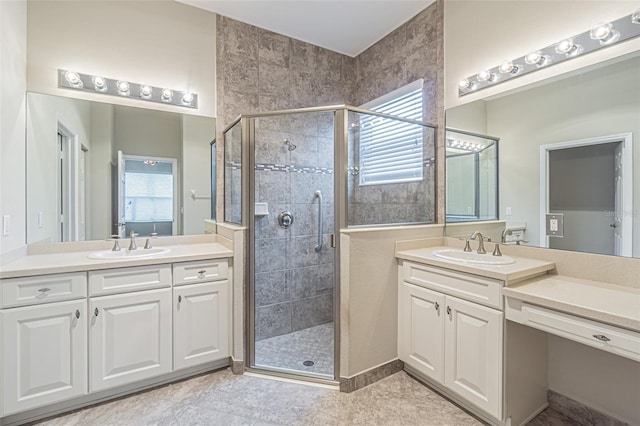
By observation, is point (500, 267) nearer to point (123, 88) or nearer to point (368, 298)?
point (368, 298)

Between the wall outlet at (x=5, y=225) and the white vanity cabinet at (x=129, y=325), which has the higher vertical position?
the wall outlet at (x=5, y=225)

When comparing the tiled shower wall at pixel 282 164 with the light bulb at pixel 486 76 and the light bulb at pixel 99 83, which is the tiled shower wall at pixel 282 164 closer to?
the light bulb at pixel 99 83

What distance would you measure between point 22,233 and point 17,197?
0.25 metres

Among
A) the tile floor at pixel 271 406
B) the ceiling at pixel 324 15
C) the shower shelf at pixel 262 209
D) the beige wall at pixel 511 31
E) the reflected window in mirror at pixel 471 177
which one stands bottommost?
the tile floor at pixel 271 406

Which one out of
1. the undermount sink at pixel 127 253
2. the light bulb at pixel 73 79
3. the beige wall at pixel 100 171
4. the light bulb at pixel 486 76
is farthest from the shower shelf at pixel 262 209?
the light bulb at pixel 486 76

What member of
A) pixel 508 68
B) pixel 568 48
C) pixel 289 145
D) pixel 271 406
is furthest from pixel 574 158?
pixel 271 406

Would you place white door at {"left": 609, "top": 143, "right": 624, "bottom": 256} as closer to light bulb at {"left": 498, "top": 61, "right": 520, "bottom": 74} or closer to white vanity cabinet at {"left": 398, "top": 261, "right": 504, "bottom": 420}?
white vanity cabinet at {"left": 398, "top": 261, "right": 504, "bottom": 420}

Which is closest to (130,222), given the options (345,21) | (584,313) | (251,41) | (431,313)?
(251,41)

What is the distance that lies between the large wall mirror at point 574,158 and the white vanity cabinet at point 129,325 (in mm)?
2476

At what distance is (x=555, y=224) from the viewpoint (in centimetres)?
186

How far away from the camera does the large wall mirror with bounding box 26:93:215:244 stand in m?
2.17

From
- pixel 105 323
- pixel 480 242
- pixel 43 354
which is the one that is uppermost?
pixel 480 242

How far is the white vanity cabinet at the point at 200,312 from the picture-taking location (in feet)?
6.93

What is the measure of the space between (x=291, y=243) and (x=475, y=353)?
1803mm
